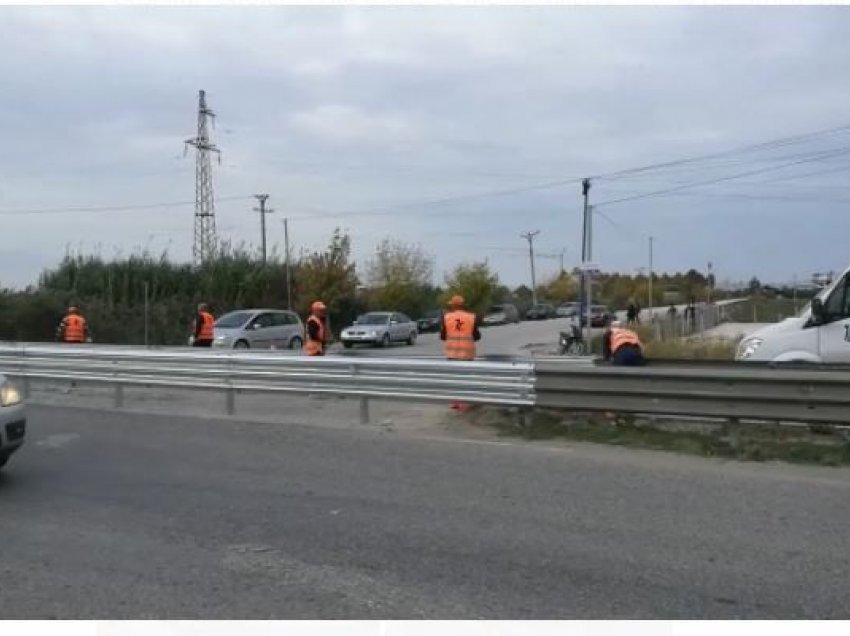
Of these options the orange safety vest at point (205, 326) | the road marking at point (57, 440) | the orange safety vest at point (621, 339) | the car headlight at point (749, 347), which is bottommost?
the road marking at point (57, 440)

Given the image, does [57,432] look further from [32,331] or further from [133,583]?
[32,331]

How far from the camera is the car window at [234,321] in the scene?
27450 millimetres

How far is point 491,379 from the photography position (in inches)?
402

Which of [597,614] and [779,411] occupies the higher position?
[779,411]

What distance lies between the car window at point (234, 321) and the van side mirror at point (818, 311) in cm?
1918

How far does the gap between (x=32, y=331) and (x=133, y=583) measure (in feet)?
99.1

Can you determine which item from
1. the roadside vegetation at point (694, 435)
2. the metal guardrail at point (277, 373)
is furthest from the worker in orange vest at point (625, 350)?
the metal guardrail at point (277, 373)

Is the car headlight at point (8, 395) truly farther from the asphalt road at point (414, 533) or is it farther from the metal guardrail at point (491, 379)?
the metal guardrail at point (491, 379)

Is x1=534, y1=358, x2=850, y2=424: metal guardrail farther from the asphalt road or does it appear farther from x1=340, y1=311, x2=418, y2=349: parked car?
x1=340, y1=311, x2=418, y2=349: parked car

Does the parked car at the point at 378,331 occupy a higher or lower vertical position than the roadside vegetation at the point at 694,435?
higher

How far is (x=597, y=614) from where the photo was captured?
178 inches

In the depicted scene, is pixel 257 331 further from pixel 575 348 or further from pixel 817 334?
pixel 817 334

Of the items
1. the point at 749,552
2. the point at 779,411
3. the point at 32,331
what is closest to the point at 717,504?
the point at 749,552

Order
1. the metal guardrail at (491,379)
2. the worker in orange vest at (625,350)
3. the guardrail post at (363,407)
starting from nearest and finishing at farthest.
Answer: the metal guardrail at (491,379), the guardrail post at (363,407), the worker in orange vest at (625,350)
